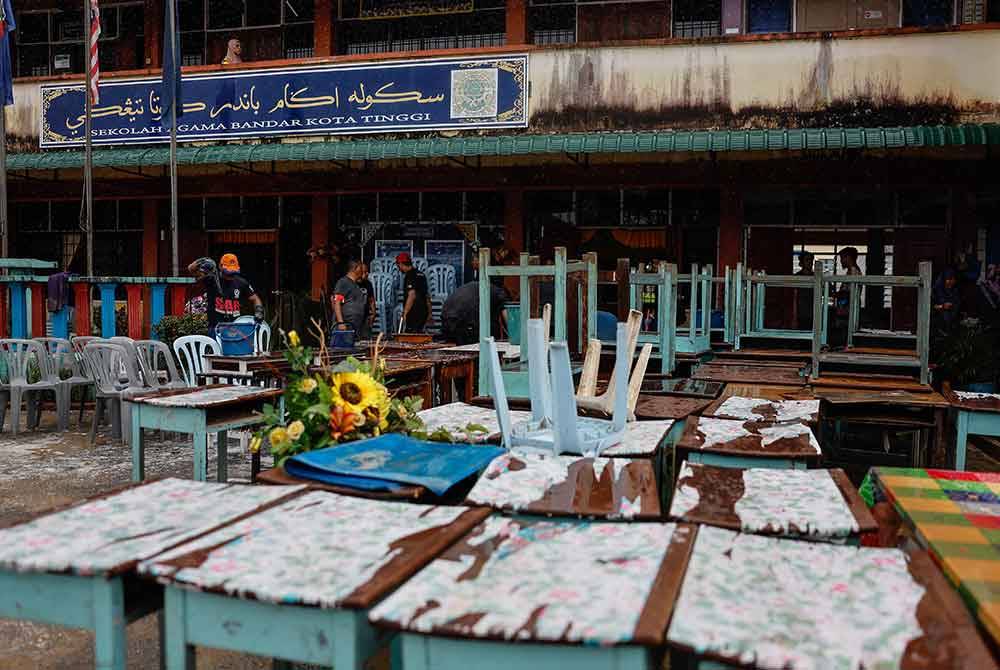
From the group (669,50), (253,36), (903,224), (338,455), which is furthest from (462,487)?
(253,36)

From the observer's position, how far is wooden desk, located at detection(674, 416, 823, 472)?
2.77 meters

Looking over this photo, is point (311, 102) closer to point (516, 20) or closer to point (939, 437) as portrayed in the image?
point (516, 20)

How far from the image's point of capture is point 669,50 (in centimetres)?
1067

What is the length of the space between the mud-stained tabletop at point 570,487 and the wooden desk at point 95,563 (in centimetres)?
61

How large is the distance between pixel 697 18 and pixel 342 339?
A: 27.0 ft

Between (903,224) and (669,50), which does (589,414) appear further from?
(903,224)

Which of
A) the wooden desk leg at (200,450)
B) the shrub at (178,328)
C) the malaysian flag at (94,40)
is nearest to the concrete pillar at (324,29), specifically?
the malaysian flag at (94,40)

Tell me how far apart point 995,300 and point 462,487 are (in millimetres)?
9757

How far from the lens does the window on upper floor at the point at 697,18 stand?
12148 mm

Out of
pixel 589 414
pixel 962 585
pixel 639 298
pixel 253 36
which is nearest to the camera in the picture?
pixel 962 585

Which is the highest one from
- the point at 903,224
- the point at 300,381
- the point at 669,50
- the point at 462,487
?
the point at 669,50

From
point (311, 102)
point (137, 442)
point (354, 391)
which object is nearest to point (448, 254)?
point (311, 102)

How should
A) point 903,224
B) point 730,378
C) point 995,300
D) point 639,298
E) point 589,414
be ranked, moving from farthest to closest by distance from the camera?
point 903,224, point 995,300, point 639,298, point 730,378, point 589,414

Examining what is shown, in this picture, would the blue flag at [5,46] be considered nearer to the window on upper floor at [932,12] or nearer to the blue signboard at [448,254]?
the blue signboard at [448,254]
